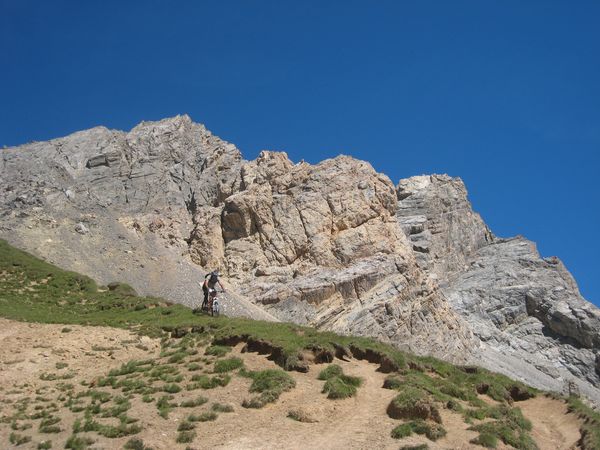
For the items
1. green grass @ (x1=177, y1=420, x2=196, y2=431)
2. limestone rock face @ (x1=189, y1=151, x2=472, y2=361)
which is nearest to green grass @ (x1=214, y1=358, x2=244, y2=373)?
green grass @ (x1=177, y1=420, x2=196, y2=431)

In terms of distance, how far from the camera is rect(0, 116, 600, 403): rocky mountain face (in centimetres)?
6731

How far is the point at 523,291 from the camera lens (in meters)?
128

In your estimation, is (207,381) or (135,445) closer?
(135,445)

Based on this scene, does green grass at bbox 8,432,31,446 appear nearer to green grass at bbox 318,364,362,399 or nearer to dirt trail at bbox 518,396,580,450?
green grass at bbox 318,364,362,399

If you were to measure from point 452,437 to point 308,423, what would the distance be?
15.7ft

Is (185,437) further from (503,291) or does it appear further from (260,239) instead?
(503,291)

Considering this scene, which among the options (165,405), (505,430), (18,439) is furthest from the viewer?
(165,405)

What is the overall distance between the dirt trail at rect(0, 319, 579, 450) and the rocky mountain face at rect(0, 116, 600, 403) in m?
29.1

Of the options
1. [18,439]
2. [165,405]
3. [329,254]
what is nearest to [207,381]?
[165,405]

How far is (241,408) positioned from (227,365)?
3714 mm

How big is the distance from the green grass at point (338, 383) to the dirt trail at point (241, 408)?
312 millimetres

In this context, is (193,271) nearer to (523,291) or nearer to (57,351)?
(57,351)

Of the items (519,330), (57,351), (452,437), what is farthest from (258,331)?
(519,330)

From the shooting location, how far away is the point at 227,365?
25.8 metres
